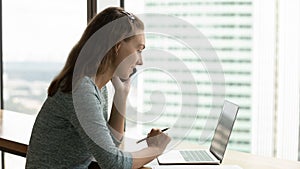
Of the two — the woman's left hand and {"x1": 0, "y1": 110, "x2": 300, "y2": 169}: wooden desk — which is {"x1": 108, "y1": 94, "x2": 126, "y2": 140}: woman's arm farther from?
{"x1": 0, "y1": 110, "x2": 300, "y2": 169}: wooden desk

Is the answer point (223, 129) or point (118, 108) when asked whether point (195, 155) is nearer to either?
point (223, 129)

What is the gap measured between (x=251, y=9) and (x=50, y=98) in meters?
2.10

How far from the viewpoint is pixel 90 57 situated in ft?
4.92

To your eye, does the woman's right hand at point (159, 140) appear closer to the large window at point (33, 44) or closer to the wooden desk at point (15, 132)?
the wooden desk at point (15, 132)

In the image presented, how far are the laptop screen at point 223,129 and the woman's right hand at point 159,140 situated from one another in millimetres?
281

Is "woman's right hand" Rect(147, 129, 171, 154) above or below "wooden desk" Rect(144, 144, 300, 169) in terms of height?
above

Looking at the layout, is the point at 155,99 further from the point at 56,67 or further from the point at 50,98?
the point at 56,67

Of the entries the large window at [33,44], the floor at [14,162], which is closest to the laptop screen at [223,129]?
the large window at [33,44]

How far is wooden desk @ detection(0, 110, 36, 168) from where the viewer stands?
2027 millimetres

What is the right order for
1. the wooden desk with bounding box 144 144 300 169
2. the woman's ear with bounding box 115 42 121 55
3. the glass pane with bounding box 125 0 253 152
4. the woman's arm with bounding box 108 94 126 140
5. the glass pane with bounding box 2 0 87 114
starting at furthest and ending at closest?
the glass pane with bounding box 2 0 87 114 < the glass pane with bounding box 125 0 253 152 < the woman's arm with bounding box 108 94 126 140 < the wooden desk with bounding box 144 144 300 169 < the woman's ear with bounding box 115 42 121 55

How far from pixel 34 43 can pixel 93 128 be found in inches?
83.2

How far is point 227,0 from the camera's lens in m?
3.32

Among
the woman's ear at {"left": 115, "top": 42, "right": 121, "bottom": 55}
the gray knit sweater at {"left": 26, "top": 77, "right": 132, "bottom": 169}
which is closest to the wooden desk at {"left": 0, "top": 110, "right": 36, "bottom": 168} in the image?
the gray knit sweater at {"left": 26, "top": 77, "right": 132, "bottom": 169}

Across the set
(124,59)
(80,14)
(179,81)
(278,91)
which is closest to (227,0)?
(278,91)
